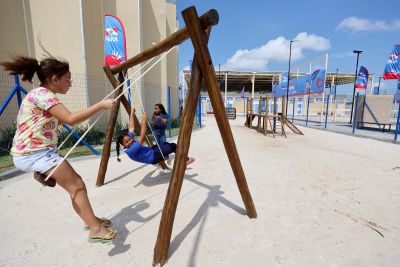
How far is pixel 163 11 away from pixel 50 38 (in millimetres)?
7802

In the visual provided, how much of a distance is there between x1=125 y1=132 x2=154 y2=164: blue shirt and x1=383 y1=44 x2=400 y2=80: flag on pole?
12.5 m

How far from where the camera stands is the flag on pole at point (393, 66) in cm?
1027

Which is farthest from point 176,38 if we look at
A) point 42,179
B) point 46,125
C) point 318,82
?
point 318,82

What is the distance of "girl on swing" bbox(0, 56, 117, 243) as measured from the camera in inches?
66.9

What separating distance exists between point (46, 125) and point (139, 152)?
151 centimetres

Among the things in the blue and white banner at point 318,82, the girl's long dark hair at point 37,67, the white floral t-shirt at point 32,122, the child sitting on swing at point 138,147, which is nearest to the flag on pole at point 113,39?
the child sitting on swing at point 138,147

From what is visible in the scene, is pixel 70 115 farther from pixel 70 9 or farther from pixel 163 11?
pixel 163 11

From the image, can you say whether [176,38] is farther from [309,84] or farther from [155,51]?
[309,84]

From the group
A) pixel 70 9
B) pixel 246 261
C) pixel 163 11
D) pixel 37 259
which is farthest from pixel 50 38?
pixel 246 261

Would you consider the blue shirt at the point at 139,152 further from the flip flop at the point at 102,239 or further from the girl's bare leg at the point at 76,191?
the flip flop at the point at 102,239

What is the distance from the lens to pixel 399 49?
1039 centimetres

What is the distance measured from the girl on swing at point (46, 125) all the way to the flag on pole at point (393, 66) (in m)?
13.4

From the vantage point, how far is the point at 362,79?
55.2ft

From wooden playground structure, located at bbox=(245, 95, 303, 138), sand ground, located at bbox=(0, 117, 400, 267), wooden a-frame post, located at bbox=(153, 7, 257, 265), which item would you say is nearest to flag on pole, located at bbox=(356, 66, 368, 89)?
wooden playground structure, located at bbox=(245, 95, 303, 138)
